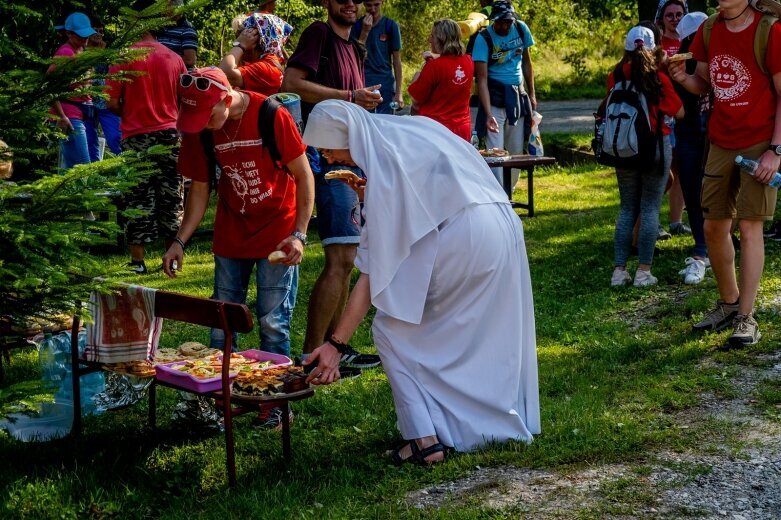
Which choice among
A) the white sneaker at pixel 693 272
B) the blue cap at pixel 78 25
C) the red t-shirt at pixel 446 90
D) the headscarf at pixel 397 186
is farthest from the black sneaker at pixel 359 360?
the blue cap at pixel 78 25

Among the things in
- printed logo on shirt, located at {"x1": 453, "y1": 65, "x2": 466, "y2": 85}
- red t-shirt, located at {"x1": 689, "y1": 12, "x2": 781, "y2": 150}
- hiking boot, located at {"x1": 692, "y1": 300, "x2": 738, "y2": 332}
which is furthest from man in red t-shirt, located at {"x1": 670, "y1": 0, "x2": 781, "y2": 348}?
printed logo on shirt, located at {"x1": 453, "y1": 65, "x2": 466, "y2": 85}

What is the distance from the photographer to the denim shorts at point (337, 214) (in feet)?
21.4

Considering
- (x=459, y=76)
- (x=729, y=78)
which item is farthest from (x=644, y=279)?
(x=459, y=76)

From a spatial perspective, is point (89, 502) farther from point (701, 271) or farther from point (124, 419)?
point (701, 271)

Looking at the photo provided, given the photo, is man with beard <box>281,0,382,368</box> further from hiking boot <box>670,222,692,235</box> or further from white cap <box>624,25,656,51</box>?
hiking boot <box>670,222,692,235</box>

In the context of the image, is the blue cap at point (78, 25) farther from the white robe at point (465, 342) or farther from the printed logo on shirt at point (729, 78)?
the white robe at point (465, 342)

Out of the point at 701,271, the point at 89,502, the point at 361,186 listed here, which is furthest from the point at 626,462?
the point at 701,271

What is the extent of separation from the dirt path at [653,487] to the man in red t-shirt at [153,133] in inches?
199

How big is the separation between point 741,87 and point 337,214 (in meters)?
2.52

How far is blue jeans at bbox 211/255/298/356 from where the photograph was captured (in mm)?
5602

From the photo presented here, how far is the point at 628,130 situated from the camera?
26.2 feet

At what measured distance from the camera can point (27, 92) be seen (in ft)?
14.3

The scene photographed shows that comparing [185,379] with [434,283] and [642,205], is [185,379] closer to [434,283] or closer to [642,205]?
[434,283]

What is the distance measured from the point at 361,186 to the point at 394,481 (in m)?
1.44
